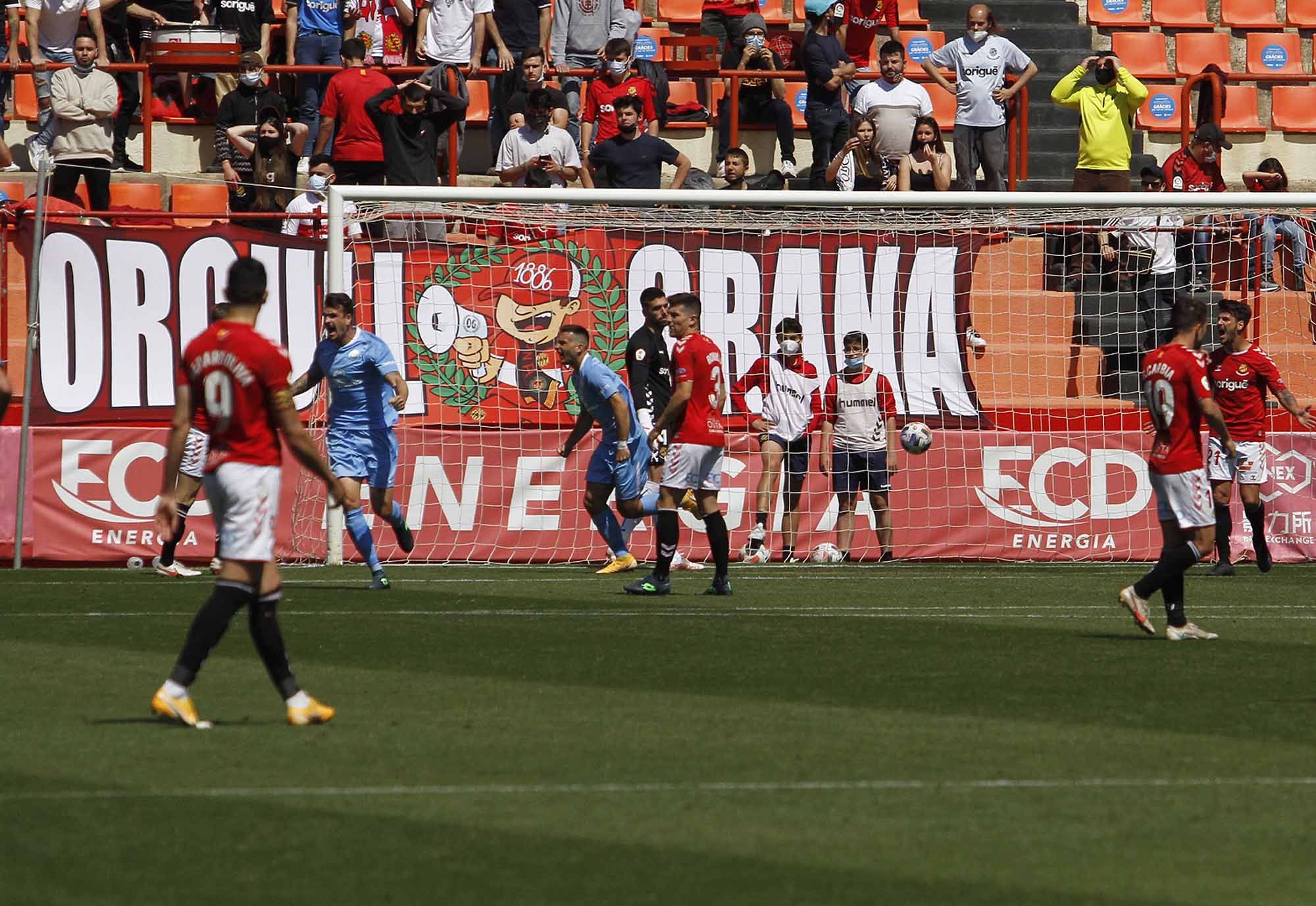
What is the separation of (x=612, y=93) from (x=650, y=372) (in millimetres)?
5353

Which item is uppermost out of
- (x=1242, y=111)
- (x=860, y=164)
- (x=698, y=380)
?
(x=1242, y=111)

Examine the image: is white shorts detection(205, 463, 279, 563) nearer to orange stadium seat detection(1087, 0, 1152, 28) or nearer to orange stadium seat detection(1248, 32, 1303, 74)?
orange stadium seat detection(1087, 0, 1152, 28)

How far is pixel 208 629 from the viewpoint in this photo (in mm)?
8141

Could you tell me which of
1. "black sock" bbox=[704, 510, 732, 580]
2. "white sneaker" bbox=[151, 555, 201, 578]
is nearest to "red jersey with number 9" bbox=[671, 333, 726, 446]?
"black sock" bbox=[704, 510, 732, 580]

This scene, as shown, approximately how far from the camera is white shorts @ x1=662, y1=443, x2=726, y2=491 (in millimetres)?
13602

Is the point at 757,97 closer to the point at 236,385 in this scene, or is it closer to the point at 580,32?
the point at 580,32

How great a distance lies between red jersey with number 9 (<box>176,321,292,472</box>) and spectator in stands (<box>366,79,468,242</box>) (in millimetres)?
12140

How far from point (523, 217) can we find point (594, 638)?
7.68 meters

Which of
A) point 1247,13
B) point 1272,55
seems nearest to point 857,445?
point 1272,55

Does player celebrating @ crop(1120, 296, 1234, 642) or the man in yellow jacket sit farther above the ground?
the man in yellow jacket

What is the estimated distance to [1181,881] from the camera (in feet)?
18.6

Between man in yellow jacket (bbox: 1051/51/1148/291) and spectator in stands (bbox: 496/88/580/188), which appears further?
man in yellow jacket (bbox: 1051/51/1148/291)


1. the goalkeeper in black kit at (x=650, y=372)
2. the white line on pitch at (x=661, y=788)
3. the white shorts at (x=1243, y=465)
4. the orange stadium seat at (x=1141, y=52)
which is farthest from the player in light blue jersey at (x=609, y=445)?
the orange stadium seat at (x=1141, y=52)

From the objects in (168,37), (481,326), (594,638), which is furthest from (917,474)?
(168,37)
